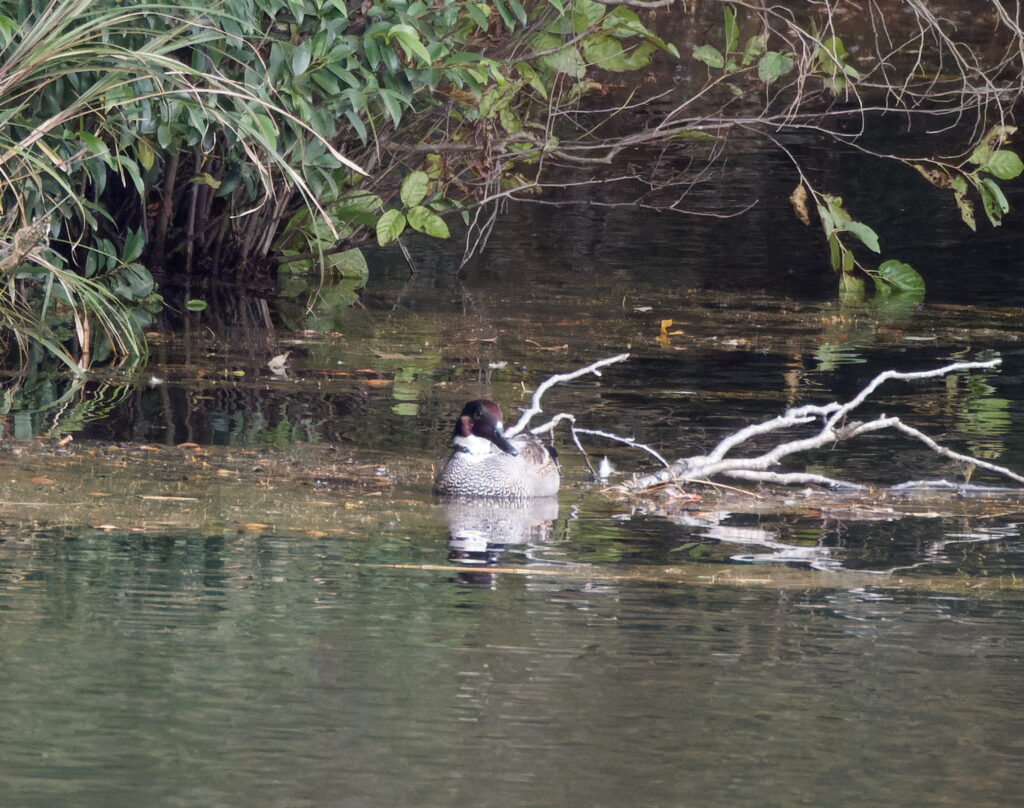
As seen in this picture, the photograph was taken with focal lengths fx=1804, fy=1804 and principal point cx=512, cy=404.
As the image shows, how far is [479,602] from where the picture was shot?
510 centimetres

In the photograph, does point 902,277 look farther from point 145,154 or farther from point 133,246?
point 145,154

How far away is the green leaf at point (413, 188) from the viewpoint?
10172mm

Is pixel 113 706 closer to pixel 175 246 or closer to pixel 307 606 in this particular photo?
pixel 307 606

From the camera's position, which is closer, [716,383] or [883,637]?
[883,637]

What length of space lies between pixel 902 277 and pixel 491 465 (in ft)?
18.3

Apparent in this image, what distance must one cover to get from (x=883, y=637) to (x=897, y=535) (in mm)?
1390

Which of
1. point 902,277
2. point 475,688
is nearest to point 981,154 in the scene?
point 902,277

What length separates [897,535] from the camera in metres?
6.18

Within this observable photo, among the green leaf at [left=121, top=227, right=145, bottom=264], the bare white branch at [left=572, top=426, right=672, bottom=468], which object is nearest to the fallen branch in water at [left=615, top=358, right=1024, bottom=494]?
the bare white branch at [left=572, top=426, right=672, bottom=468]

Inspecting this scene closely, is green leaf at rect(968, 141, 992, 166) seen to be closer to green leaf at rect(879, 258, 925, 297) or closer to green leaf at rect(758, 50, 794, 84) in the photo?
green leaf at rect(758, 50, 794, 84)

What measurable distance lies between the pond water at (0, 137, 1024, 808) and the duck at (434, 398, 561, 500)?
131 mm

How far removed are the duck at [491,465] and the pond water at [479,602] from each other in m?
0.13

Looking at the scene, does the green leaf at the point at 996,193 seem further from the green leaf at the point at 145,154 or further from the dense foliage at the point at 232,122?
the green leaf at the point at 145,154

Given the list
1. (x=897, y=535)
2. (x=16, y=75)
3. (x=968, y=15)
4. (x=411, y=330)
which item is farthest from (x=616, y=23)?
(x=968, y=15)
